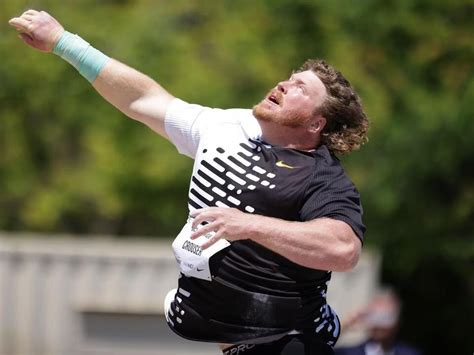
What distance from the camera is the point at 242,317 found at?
400 cm

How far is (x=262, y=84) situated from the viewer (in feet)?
44.4

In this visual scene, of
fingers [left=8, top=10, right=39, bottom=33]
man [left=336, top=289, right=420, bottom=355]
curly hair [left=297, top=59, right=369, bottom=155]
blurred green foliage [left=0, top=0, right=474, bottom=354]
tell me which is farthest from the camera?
blurred green foliage [left=0, top=0, right=474, bottom=354]

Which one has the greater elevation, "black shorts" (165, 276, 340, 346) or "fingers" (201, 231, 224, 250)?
"fingers" (201, 231, 224, 250)

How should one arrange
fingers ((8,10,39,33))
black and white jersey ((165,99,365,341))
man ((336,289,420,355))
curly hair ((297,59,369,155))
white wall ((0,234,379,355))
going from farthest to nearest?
white wall ((0,234,379,355))
man ((336,289,420,355))
fingers ((8,10,39,33))
curly hair ((297,59,369,155))
black and white jersey ((165,99,365,341))

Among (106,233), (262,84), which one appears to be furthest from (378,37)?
(106,233)

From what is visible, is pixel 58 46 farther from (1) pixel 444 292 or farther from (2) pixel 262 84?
(1) pixel 444 292

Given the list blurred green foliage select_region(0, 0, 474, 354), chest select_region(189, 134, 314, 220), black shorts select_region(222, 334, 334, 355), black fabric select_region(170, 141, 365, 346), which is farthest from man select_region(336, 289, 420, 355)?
blurred green foliage select_region(0, 0, 474, 354)

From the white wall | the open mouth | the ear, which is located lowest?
the white wall

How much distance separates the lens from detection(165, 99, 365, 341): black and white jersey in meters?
3.89

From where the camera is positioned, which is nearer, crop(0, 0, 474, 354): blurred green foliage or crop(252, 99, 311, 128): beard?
crop(252, 99, 311, 128): beard

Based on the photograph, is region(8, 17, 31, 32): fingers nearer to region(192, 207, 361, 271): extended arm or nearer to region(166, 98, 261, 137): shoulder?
region(166, 98, 261, 137): shoulder

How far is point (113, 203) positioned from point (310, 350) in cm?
1062

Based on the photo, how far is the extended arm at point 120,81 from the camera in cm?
436

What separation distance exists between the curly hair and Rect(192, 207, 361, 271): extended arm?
1.60ft
